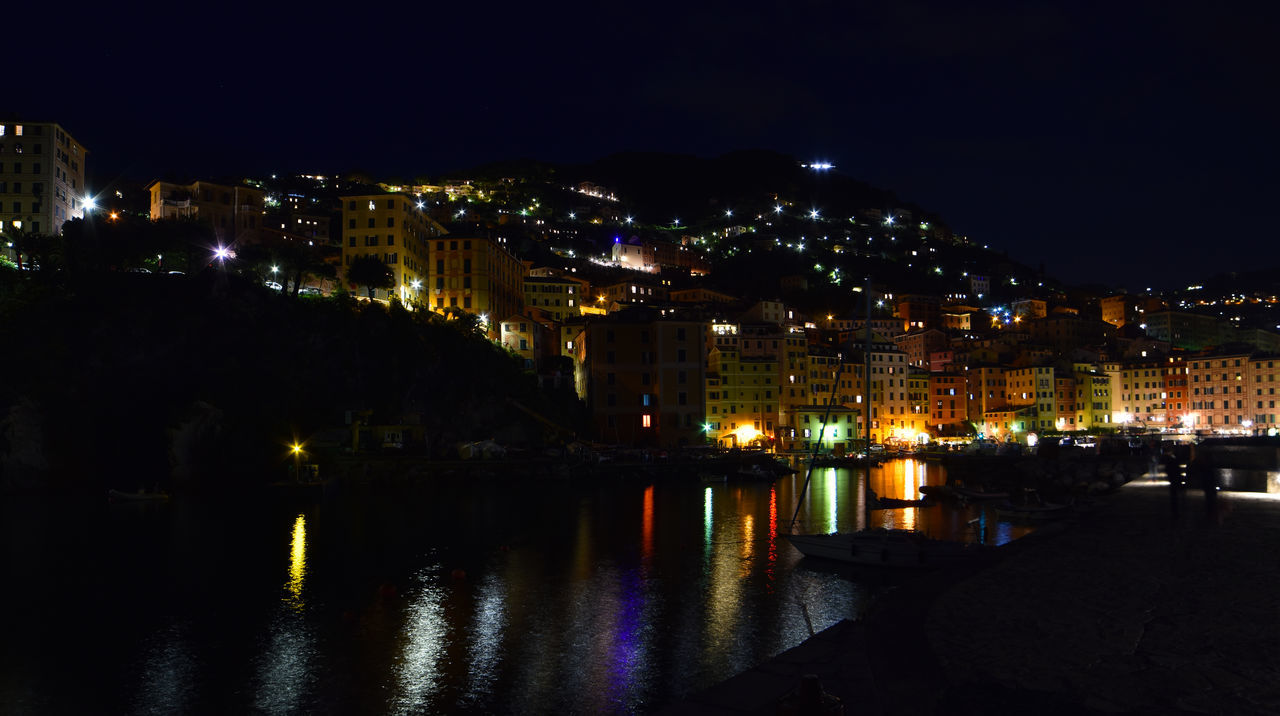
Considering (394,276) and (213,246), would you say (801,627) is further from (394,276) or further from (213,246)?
(213,246)

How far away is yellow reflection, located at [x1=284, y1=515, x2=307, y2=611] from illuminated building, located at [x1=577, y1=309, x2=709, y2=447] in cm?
3870

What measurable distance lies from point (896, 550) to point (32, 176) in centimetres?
8995

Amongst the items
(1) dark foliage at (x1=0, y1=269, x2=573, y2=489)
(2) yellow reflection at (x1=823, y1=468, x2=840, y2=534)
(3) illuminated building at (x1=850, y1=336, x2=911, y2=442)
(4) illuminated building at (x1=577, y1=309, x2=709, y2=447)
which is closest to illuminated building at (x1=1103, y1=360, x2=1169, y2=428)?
(3) illuminated building at (x1=850, y1=336, x2=911, y2=442)

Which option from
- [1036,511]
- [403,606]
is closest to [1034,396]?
[1036,511]

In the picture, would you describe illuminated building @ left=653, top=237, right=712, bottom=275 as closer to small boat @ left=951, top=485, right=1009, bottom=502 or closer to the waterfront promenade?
small boat @ left=951, top=485, right=1009, bottom=502

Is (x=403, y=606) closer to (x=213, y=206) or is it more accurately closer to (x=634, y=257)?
(x=213, y=206)

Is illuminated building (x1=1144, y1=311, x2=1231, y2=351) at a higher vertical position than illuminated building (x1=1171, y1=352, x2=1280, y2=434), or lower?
higher

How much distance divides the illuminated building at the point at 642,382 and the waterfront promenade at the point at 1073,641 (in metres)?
57.7

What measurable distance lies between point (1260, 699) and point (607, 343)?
224ft

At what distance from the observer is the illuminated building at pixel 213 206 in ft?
297

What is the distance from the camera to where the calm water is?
15.6 m

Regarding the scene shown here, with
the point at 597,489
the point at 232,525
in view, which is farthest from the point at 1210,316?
the point at 232,525

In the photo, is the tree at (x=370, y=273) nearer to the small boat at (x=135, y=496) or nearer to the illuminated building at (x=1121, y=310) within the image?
the small boat at (x=135, y=496)

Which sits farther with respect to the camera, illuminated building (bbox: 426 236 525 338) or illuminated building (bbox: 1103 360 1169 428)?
illuminated building (bbox: 1103 360 1169 428)
